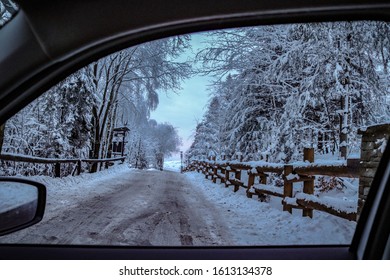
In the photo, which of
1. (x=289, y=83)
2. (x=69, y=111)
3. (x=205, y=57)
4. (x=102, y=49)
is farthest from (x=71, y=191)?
(x=102, y=49)

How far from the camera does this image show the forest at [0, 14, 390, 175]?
1.78 m

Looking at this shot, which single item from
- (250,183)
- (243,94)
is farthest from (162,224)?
(250,183)

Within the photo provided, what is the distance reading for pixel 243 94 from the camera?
6777 millimetres

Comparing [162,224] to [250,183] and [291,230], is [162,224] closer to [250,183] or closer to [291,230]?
[291,230]

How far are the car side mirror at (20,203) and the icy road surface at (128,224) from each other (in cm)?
65

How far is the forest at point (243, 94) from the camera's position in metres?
1.78

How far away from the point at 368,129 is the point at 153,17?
2173mm

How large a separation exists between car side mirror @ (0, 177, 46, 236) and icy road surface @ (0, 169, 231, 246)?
0.65m

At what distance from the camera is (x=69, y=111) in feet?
24.2

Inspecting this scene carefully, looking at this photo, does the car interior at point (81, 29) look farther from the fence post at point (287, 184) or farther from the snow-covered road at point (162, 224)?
the fence post at point (287, 184)

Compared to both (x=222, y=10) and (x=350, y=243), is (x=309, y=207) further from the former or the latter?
(x=222, y=10)

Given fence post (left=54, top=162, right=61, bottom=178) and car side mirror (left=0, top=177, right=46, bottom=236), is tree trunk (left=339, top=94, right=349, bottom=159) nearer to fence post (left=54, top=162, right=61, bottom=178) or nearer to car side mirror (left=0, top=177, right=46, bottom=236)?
car side mirror (left=0, top=177, right=46, bottom=236)

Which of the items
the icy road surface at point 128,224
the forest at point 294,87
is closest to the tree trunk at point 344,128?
the forest at point 294,87

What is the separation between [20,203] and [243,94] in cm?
605
